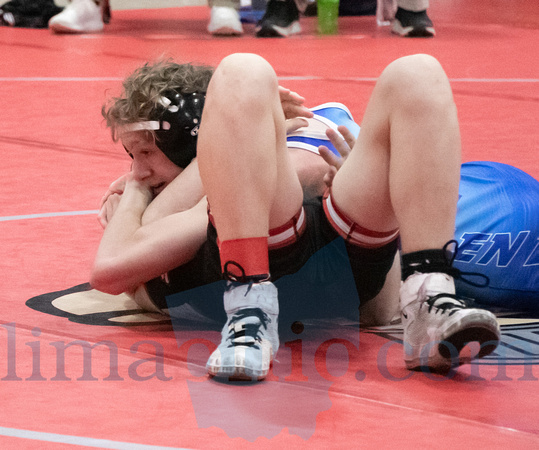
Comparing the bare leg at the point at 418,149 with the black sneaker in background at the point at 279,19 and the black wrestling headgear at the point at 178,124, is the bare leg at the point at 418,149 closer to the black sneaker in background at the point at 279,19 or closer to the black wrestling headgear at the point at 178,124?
the black wrestling headgear at the point at 178,124

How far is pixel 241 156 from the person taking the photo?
1395mm

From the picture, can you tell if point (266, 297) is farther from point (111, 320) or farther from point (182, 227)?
point (111, 320)

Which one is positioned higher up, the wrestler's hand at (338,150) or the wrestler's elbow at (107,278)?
the wrestler's hand at (338,150)

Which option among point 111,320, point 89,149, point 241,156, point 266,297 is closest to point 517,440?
point 266,297

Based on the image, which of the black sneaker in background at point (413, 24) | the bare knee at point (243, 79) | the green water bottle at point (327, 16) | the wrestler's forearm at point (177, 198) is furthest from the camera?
the green water bottle at point (327, 16)

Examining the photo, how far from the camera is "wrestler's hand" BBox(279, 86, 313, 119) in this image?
1712 millimetres

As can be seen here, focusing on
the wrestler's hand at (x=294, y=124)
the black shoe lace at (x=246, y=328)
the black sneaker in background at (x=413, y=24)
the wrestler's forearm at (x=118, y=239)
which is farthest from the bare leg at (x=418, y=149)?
the black sneaker in background at (x=413, y=24)

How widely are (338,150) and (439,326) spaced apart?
44 centimetres

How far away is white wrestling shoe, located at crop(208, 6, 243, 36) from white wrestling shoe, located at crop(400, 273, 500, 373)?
468 cm

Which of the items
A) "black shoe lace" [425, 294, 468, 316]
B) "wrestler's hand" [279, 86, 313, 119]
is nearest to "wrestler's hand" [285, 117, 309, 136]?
"wrestler's hand" [279, 86, 313, 119]

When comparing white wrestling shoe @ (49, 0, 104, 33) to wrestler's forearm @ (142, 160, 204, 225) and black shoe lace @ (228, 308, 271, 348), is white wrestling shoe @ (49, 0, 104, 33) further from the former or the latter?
black shoe lace @ (228, 308, 271, 348)

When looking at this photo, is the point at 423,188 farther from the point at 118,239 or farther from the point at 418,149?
the point at 118,239

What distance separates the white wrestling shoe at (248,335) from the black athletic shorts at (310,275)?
12 centimetres

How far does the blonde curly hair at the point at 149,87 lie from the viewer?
5.68ft
